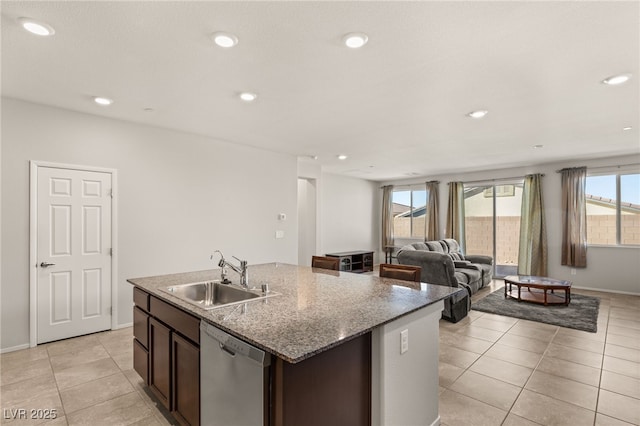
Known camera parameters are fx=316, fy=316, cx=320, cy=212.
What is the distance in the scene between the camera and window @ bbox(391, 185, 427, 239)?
8.98 meters

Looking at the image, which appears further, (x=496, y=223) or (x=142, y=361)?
(x=496, y=223)

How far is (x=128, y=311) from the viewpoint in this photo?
13.2 ft

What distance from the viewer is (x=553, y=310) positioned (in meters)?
4.68

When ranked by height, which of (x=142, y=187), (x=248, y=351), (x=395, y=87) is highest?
(x=395, y=87)

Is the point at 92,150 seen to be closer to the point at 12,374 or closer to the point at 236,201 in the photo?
the point at 236,201

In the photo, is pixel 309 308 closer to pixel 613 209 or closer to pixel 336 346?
pixel 336 346

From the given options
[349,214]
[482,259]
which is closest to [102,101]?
[349,214]

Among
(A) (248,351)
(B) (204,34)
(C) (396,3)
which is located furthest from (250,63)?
(A) (248,351)

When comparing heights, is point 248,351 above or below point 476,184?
below

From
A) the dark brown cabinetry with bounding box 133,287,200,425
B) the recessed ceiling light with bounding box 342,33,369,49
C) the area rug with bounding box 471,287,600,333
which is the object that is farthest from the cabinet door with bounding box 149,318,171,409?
the area rug with bounding box 471,287,600,333

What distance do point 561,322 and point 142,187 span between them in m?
5.78

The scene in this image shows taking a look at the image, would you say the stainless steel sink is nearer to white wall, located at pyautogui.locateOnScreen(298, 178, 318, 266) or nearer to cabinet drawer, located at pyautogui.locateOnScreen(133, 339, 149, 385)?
cabinet drawer, located at pyautogui.locateOnScreen(133, 339, 149, 385)

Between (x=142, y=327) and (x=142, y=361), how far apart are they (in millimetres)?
273

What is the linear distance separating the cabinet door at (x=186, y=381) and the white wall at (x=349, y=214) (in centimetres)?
565
